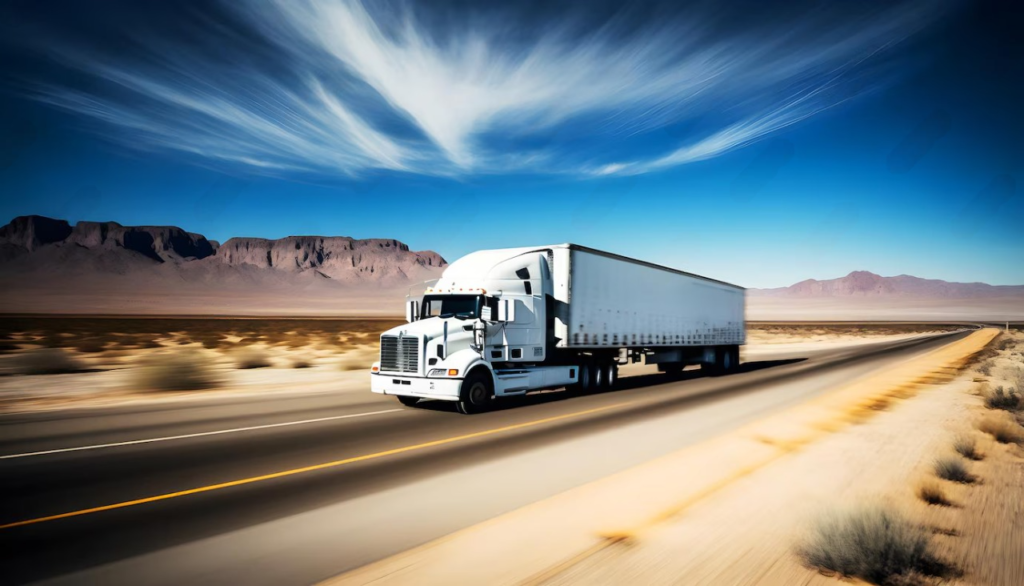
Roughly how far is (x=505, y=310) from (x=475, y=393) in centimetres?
203

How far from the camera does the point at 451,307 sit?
13516 mm

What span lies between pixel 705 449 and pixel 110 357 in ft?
98.2

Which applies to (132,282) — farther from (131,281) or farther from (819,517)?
(819,517)

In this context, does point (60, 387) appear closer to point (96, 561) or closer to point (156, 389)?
point (156, 389)

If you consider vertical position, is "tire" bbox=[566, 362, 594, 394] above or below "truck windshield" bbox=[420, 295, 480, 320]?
below

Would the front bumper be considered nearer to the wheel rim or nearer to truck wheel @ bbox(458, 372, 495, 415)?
truck wheel @ bbox(458, 372, 495, 415)

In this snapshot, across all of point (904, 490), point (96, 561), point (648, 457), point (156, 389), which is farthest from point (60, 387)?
point (904, 490)

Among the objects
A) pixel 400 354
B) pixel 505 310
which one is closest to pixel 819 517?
pixel 505 310

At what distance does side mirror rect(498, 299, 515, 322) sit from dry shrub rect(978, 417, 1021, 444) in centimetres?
892

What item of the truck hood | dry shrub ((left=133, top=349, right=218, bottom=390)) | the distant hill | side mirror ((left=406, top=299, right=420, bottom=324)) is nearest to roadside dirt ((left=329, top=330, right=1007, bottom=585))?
the truck hood

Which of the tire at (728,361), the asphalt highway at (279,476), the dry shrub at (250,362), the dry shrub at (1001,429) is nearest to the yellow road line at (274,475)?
the asphalt highway at (279,476)

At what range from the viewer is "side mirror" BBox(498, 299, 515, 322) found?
12938mm

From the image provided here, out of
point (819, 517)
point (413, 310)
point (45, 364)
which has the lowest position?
point (45, 364)

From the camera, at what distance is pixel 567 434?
1002 centimetres
